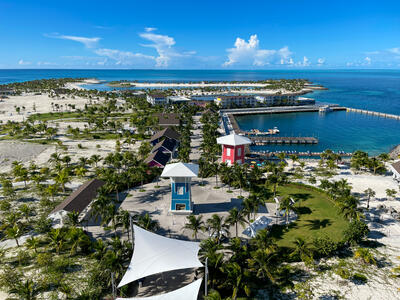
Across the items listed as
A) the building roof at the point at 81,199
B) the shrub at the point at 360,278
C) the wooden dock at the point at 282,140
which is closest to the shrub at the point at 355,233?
the shrub at the point at 360,278

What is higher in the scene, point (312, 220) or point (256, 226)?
point (256, 226)

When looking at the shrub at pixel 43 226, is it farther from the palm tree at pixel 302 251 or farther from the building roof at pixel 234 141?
the building roof at pixel 234 141

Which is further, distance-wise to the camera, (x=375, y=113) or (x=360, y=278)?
(x=375, y=113)

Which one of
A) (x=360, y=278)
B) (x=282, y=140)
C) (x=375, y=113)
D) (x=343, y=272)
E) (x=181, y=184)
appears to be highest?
(x=375, y=113)

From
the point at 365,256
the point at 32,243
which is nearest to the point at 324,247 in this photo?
the point at 365,256

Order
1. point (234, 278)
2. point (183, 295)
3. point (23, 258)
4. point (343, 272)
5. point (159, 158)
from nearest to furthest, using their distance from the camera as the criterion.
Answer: point (183, 295), point (234, 278), point (343, 272), point (23, 258), point (159, 158)

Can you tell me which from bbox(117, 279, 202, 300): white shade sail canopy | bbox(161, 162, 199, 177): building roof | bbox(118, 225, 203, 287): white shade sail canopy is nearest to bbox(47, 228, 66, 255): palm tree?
bbox(118, 225, 203, 287): white shade sail canopy

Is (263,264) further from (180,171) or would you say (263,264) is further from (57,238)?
(57,238)

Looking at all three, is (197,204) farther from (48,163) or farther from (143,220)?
(48,163)
